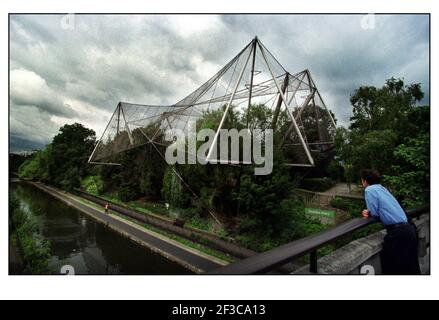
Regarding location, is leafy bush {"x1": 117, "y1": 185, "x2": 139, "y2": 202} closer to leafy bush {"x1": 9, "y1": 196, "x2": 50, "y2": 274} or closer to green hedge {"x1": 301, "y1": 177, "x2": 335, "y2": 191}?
leafy bush {"x1": 9, "y1": 196, "x2": 50, "y2": 274}

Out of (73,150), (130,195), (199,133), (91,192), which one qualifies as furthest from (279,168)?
(73,150)

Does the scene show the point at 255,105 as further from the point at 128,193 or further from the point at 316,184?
the point at 128,193

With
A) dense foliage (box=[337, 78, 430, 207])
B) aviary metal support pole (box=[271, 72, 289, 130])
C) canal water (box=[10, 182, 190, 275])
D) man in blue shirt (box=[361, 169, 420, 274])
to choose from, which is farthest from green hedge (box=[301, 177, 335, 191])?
man in blue shirt (box=[361, 169, 420, 274])

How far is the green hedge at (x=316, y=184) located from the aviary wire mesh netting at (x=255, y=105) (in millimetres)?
2303

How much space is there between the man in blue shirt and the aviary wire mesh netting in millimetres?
5817

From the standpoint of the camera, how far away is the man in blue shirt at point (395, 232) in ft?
5.11

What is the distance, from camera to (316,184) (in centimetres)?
1459

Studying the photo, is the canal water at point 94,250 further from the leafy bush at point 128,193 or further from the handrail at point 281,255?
the handrail at point 281,255

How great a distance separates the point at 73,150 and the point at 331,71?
26.4 meters

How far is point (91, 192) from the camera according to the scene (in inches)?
840

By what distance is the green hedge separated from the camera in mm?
14477

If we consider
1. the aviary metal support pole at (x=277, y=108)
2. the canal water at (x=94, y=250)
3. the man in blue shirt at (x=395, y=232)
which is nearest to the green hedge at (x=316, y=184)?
the aviary metal support pole at (x=277, y=108)

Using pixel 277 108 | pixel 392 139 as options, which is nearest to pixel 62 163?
pixel 277 108

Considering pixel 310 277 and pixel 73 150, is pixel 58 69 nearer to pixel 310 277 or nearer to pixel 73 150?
pixel 310 277
